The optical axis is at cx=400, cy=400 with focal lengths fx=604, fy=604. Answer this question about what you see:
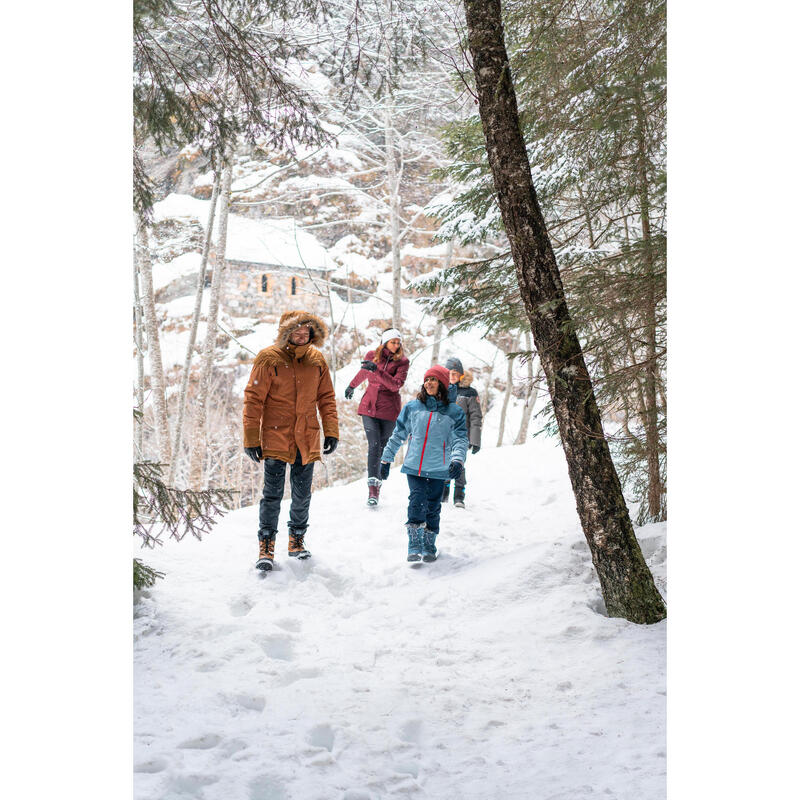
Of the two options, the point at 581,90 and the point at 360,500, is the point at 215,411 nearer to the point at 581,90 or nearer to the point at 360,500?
the point at 360,500

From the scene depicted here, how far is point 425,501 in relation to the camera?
4438 millimetres

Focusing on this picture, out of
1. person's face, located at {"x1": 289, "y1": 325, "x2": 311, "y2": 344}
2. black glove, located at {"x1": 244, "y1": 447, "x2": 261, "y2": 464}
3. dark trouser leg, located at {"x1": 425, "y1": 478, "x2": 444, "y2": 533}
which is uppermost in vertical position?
person's face, located at {"x1": 289, "y1": 325, "x2": 311, "y2": 344}

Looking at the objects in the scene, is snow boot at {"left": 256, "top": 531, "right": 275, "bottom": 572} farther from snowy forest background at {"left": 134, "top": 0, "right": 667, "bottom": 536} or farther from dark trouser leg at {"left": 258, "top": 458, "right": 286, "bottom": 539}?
snowy forest background at {"left": 134, "top": 0, "right": 667, "bottom": 536}

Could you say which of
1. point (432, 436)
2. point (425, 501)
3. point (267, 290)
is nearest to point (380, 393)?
point (432, 436)

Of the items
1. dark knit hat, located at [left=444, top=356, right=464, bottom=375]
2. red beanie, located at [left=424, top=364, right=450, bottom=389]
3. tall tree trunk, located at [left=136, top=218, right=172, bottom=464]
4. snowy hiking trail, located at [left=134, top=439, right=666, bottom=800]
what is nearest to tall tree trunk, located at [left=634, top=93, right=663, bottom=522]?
snowy hiking trail, located at [left=134, top=439, right=666, bottom=800]

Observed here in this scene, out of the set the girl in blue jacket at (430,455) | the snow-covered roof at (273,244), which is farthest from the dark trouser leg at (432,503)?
the snow-covered roof at (273,244)

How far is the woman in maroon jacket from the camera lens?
5.58 meters

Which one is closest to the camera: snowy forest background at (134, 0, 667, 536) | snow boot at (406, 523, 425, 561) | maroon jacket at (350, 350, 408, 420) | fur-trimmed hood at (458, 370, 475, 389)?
snowy forest background at (134, 0, 667, 536)

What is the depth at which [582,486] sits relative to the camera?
9.95 ft

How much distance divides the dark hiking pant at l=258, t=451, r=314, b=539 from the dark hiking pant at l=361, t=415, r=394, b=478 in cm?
160

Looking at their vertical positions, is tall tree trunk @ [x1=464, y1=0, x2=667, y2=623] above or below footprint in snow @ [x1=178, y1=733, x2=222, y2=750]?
above

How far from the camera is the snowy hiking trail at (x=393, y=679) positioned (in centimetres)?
194
